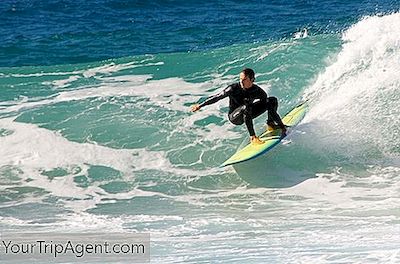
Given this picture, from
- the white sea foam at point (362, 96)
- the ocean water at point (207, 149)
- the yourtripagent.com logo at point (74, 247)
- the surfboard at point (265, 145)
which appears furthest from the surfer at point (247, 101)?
the yourtripagent.com logo at point (74, 247)

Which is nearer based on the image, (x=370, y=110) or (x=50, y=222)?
(x=50, y=222)

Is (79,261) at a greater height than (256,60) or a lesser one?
lesser

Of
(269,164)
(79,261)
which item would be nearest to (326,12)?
(269,164)

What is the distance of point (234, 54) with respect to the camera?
16.3 meters

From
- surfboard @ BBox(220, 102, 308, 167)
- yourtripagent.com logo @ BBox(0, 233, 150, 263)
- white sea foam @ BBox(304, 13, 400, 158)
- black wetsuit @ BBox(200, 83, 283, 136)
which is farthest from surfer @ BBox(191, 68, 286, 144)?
yourtripagent.com logo @ BBox(0, 233, 150, 263)

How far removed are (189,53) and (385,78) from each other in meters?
5.76

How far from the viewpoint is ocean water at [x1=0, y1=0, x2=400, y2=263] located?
8.38 meters

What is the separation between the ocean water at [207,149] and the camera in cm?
838

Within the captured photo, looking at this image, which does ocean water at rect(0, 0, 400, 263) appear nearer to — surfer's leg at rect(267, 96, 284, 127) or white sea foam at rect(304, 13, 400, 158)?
white sea foam at rect(304, 13, 400, 158)

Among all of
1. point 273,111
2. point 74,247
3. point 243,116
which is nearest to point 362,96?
point 273,111

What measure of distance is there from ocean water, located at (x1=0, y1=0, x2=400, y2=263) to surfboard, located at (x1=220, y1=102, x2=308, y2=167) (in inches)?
9.2

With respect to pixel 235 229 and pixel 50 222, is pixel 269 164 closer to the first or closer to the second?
pixel 235 229

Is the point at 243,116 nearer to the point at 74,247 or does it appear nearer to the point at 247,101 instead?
the point at 247,101

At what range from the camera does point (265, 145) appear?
10.4 m
